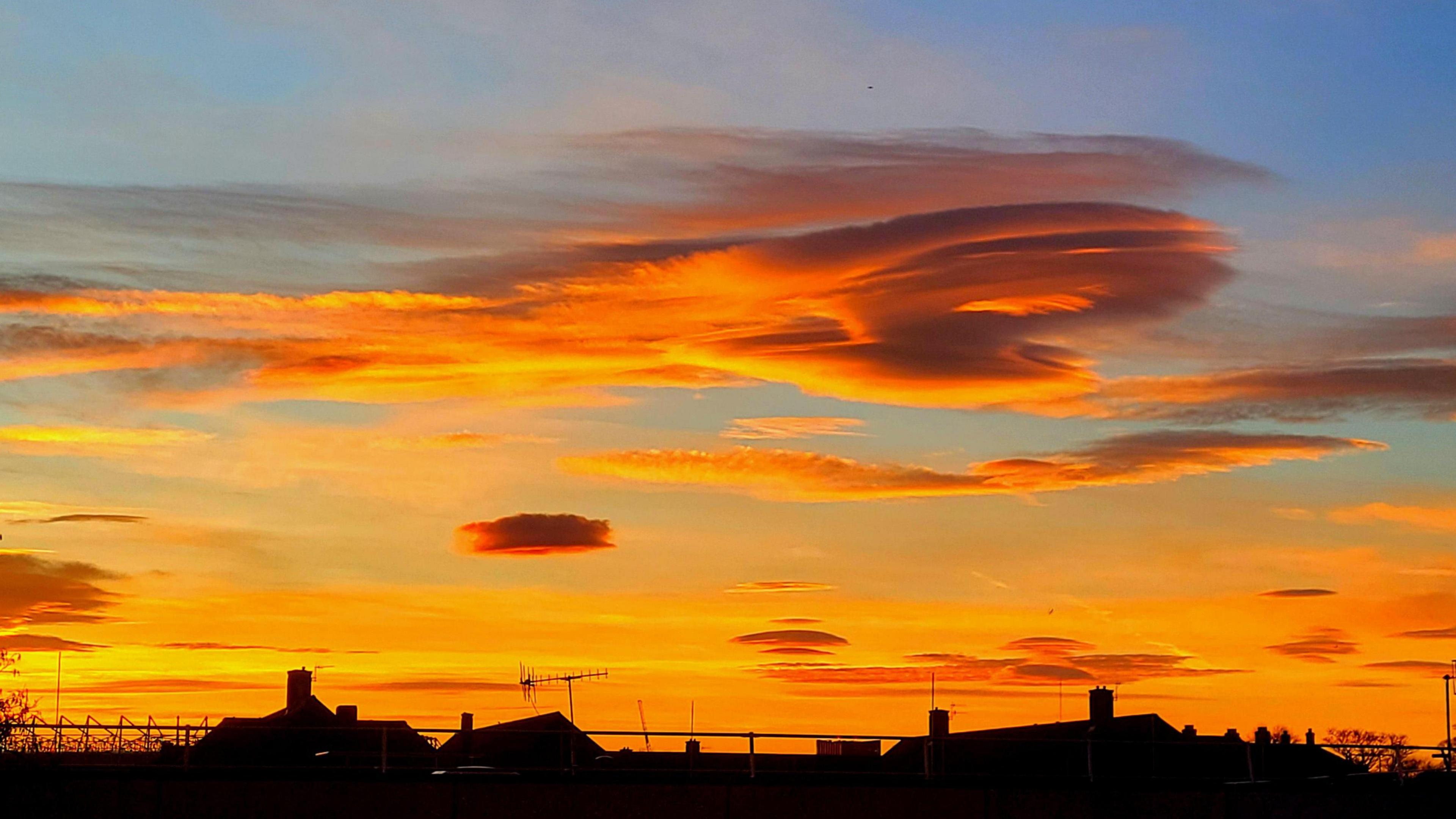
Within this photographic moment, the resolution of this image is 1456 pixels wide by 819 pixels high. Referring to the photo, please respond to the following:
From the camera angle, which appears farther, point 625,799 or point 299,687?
point 299,687

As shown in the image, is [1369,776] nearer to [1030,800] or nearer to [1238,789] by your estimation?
[1238,789]

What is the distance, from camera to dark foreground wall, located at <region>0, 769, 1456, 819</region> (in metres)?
27.0

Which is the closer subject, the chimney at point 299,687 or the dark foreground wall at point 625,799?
the dark foreground wall at point 625,799

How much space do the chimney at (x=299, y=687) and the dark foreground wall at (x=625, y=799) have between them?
36.9m

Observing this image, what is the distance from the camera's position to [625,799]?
27.9m

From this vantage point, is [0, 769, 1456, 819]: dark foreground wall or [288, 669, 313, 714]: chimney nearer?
[0, 769, 1456, 819]: dark foreground wall

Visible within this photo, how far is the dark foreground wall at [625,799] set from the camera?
2695 centimetres

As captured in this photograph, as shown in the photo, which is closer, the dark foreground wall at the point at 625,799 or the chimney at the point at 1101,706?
the dark foreground wall at the point at 625,799

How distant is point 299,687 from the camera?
211 ft

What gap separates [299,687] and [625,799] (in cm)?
3920

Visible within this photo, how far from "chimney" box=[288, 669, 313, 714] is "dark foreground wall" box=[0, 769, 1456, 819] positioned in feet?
121

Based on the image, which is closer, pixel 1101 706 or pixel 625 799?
pixel 625 799

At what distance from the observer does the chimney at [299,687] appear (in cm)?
6384

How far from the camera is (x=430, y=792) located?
2748cm
